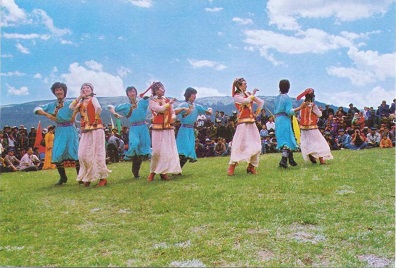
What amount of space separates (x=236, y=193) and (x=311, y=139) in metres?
3.94

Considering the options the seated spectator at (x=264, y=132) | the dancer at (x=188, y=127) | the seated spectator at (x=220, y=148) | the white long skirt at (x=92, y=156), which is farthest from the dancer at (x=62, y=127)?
the seated spectator at (x=264, y=132)

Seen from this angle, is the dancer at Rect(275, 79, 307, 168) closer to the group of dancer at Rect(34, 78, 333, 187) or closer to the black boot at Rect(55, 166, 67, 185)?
the group of dancer at Rect(34, 78, 333, 187)

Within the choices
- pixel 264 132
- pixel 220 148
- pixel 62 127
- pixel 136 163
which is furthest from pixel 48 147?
pixel 264 132

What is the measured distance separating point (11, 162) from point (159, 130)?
8.83 metres

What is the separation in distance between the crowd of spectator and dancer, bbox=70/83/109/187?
293 inches

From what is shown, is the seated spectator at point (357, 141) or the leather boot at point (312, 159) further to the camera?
the seated spectator at point (357, 141)

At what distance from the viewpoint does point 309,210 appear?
17.7 feet

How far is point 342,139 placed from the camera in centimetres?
1697

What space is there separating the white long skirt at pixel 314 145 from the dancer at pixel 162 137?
3.15m

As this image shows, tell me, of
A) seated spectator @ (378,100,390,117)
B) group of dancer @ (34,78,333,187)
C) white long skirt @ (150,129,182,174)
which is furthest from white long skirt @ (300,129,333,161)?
seated spectator @ (378,100,390,117)

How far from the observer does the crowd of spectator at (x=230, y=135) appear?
16.1 metres

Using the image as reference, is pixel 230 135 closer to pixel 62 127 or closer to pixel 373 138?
pixel 373 138

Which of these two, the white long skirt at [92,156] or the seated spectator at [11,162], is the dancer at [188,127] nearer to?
the white long skirt at [92,156]

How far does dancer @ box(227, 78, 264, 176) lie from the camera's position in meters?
8.46
